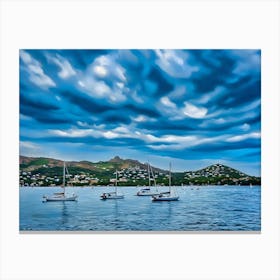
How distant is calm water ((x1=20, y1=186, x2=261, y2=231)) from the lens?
4.69 metres

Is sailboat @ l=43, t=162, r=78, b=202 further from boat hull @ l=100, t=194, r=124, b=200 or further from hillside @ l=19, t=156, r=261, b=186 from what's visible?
boat hull @ l=100, t=194, r=124, b=200

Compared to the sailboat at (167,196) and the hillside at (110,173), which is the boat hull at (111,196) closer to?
the hillside at (110,173)

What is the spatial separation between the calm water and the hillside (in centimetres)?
11

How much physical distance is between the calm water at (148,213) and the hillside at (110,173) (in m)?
0.11

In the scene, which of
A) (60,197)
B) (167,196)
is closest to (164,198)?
(167,196)

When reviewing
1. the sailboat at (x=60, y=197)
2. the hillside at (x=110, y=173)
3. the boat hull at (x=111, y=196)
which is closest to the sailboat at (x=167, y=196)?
the hillside at (x=110, y=173)

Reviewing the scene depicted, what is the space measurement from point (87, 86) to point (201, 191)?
5.64 ft

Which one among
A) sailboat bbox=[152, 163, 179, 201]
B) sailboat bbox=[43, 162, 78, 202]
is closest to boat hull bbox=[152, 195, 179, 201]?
sailboat bbox=[152, 163, 179, 201]

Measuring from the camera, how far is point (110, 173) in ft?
16.0

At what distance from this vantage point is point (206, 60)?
4719mm
